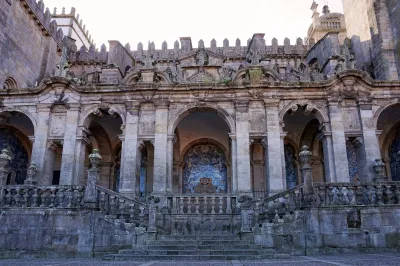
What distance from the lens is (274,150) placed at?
554 inches

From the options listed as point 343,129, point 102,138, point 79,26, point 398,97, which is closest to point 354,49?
point 398,97

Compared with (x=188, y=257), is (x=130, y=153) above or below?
above

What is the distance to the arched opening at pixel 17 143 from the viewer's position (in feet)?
55.3

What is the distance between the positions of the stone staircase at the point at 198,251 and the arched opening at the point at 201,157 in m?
8.02

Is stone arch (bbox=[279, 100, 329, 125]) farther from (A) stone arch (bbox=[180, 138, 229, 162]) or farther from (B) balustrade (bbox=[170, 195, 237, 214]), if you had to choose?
(A) stone arch (bbox=[180, 138, 229, 162])

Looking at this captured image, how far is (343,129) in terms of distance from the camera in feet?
46.6

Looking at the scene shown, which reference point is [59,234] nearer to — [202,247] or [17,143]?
[202,247]

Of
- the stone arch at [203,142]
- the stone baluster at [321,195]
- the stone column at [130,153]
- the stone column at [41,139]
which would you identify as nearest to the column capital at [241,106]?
the stone column at [130,153]

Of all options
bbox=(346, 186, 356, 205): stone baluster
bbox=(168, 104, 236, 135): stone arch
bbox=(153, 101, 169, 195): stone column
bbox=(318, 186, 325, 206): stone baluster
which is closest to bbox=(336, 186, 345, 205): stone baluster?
bbox=(346, 186, 356, 205): stone baluster

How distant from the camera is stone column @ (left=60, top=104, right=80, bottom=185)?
14.1 m

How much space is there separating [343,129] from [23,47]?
16527 millimetres

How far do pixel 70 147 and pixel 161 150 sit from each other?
3787 mm

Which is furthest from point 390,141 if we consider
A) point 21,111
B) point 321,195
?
point 21,111

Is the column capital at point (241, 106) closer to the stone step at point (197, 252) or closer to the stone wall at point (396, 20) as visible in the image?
the stone step at point (197, 252)
